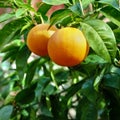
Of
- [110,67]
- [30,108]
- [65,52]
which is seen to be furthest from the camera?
[30,108]

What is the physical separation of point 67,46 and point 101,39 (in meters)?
0.07

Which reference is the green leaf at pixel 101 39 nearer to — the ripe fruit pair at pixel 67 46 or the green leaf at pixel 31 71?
the ripe fruit pair at pixel 67 46

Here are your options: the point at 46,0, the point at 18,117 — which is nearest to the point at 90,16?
the point at 46,0

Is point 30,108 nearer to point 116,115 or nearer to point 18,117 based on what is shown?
point 18,117

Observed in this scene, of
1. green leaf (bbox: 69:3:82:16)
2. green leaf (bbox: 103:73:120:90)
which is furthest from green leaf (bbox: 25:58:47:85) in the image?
green leaf (bbox: 69:3:82:16)

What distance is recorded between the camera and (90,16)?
0.79 metres

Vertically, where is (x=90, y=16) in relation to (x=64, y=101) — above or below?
above

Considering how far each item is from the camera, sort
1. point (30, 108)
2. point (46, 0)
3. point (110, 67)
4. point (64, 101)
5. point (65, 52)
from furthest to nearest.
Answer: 1. point (30, 108)
2. point (64, 101)
3. point (110, 67)
4. point (46, 0)
5. point (65, 52)

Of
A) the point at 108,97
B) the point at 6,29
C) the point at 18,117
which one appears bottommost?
the point at 18,117

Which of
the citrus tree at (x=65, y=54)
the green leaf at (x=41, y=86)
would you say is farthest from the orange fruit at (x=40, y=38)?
the green leaf at (x=41, y=86)

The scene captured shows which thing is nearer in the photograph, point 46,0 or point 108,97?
point 46,0

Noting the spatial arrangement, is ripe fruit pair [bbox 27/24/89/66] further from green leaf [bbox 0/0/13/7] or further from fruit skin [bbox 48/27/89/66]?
green leaf [bbox 0/0/13/7]

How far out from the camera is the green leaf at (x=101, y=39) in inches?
26.8

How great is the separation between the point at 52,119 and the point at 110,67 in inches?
10.8
